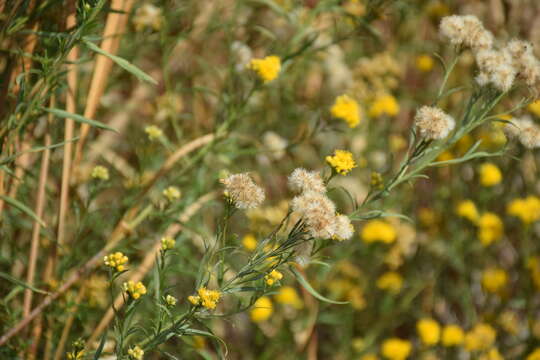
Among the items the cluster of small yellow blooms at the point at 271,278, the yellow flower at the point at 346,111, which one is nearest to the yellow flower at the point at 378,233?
the yellow flower at the point at 346,111

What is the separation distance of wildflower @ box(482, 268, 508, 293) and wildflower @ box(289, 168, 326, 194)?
1.75 metres

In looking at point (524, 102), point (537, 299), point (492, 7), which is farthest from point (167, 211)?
point (492, 7)

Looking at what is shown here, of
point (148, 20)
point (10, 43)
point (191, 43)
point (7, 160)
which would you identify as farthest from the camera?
point (191, 43)

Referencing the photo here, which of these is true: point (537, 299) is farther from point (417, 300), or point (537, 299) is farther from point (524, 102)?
point (524, 102)

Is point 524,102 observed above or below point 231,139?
above

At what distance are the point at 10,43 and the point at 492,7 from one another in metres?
2.49

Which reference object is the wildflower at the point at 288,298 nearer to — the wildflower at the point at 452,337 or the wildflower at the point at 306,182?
the wildflower at the point at 452,337

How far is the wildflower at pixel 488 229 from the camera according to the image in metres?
2.54

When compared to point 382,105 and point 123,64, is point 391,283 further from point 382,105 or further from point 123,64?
point 123,64

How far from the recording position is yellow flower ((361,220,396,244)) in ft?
7.91

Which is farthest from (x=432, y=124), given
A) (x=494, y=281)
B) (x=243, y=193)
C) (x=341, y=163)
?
(x=494, y=281)

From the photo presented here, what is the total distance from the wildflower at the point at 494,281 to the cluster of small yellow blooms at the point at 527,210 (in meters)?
0.27

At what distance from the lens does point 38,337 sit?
5.18 feet

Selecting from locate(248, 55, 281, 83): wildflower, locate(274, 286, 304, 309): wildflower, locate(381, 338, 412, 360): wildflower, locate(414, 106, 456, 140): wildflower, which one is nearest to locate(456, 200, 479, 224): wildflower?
locate(381, 338, 412, 360): wildflower
